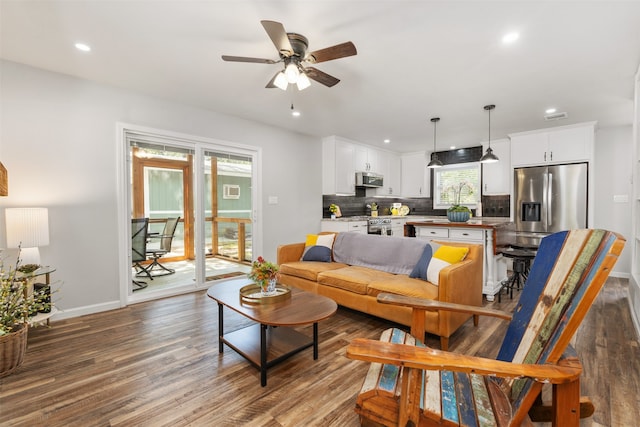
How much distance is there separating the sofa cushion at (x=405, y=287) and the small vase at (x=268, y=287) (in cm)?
99

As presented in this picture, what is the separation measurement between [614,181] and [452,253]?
4.26m

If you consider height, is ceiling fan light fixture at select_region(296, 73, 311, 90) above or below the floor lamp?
above

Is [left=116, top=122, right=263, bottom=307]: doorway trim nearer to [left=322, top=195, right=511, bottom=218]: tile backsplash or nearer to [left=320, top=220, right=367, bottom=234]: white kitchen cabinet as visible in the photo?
[left=320, top=220, right=367, bottom=234]: white kitchen cabinet

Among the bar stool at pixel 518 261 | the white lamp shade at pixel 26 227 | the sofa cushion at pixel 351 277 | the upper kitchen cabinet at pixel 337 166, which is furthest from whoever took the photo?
the upper kitchen cabinet at pixel 337 166

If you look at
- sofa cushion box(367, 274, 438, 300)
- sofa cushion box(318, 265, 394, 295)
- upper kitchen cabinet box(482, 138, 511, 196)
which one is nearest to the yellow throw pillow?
sofa cushion box(367, 274, 438, 300)

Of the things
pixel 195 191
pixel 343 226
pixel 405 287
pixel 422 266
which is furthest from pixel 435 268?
pixel 195 191

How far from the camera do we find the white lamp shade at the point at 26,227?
248 centimetres

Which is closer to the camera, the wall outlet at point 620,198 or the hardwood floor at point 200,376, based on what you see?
the hardwood floor at point 200,376

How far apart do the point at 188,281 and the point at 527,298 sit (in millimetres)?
4002

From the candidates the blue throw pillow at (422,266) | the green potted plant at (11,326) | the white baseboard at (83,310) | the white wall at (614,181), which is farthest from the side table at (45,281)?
the white wall at (614,181)

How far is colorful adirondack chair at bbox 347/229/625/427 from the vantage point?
932 millimetres

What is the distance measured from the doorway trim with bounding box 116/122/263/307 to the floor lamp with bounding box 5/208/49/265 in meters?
0.78

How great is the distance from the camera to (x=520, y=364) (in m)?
0.94

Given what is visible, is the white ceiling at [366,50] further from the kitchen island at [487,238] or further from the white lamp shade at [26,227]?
the kitchen island at [487,238]
